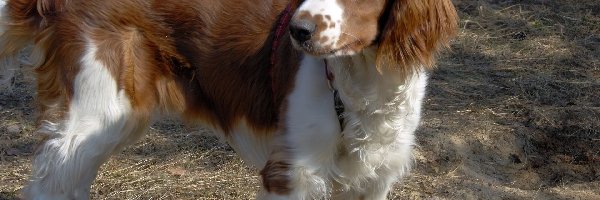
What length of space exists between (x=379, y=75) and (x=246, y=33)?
764 mm

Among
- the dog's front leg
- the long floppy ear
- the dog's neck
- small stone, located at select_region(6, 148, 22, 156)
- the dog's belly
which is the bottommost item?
small stone, located at select_region(6, 148, 22, 156)

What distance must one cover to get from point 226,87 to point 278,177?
→ 0.57m

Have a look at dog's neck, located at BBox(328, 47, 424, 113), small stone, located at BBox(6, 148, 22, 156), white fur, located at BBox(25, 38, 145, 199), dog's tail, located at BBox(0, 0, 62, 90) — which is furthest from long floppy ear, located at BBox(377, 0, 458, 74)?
small stone, located at BBox(6, 148, 22, 156)

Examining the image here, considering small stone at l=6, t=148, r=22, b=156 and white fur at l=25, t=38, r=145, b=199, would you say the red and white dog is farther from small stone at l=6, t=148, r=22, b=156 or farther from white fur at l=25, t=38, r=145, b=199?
small stone at l=6, t=148, r=22, b=156

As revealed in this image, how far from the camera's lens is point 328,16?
3566mm

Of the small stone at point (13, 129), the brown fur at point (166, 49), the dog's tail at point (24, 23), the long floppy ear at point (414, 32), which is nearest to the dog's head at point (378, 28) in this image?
the long floppy ear at point (414, 32)

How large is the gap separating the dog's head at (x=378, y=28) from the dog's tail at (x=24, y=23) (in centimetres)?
128

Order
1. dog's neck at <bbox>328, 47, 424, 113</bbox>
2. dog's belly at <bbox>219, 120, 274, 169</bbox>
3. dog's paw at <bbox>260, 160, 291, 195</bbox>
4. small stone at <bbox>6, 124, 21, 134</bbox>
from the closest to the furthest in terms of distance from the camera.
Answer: dog's neck at <bbox>328, 47, 424, 113</bbox>, dog's paw at <bbox>260, 160, 291, 195</bbox>, dog's belly at <bbox>219, 120, 274, 169</bbox>, small stone at <bbox>6, 124, 21, 134</bbox>

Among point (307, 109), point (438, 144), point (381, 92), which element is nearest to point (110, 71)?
point (307, 109)

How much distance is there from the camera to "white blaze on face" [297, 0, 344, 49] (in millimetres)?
3541

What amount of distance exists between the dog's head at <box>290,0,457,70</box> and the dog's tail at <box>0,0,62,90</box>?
1.28m

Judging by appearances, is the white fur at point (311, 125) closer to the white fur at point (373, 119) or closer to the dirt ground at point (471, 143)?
the white fur at point (373, 119)

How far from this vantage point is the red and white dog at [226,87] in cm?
402

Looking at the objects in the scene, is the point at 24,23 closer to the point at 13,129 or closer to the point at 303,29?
the point at 303,29
